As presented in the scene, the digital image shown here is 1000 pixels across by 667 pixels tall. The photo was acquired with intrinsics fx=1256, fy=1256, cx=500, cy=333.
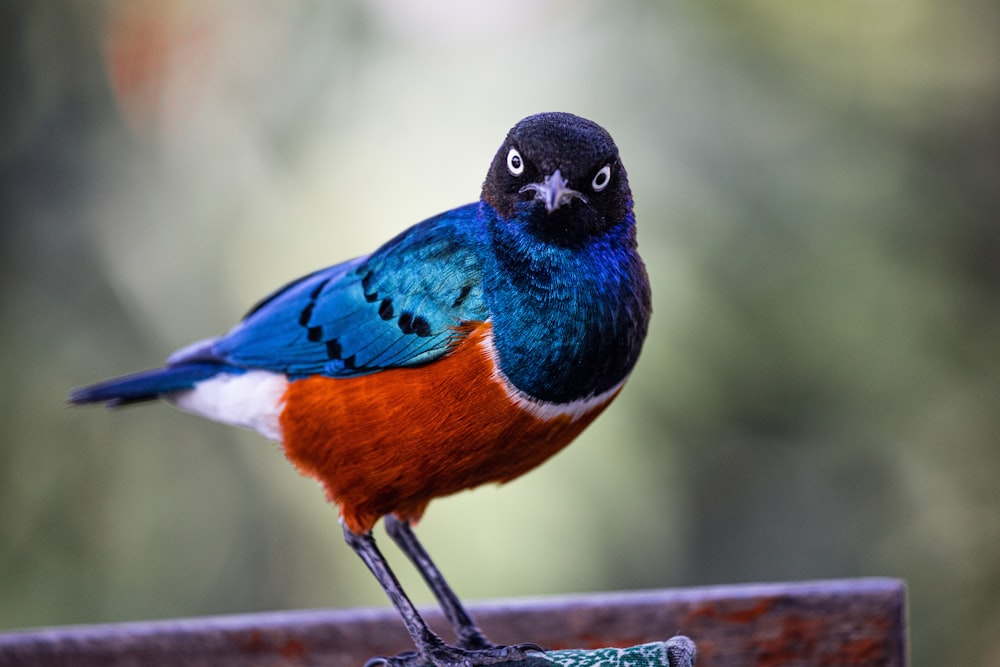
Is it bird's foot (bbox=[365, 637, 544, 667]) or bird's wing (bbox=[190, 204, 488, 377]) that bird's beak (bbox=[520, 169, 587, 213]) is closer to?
bird's wing (bbox=[190, 204, 488, 377])

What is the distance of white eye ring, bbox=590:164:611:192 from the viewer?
263cm

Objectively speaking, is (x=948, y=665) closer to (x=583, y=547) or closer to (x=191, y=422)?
(x=583, y=547)

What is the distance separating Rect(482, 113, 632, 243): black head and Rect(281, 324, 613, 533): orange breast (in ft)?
0.88

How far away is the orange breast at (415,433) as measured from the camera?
269 cm

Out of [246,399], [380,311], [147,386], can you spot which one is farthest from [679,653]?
[147,386]

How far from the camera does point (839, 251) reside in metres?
5.35

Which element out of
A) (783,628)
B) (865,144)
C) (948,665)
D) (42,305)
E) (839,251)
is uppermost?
(865,144)

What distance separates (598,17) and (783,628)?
3033 mm

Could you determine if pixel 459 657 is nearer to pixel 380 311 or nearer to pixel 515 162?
pixel 380 311

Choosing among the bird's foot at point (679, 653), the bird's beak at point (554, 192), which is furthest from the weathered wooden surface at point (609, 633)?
the bird's beak at point (554, 192)

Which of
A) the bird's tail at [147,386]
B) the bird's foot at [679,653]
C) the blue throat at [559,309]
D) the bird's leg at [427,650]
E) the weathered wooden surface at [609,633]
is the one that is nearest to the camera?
the bird's foot at [679,653]

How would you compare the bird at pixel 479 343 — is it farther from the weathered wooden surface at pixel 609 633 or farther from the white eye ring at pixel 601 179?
the weathered wooden surface at pixel 609 633

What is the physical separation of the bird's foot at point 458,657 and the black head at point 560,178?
2.98 ft

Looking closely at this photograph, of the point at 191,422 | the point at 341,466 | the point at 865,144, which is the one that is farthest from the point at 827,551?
the point at 341,466
